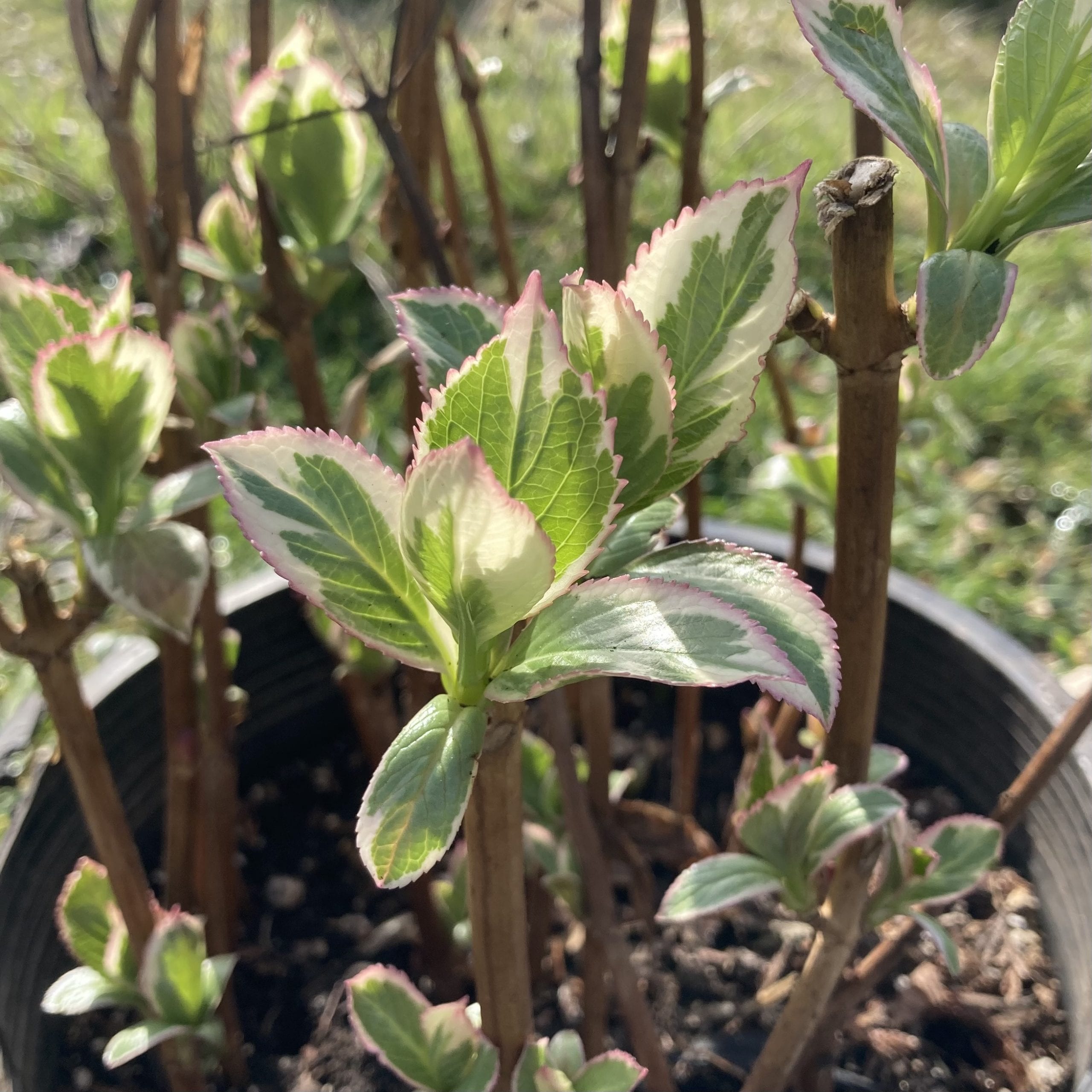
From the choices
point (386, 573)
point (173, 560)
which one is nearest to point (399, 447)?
point (173, 560)

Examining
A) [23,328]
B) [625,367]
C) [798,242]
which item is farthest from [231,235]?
[798,242]

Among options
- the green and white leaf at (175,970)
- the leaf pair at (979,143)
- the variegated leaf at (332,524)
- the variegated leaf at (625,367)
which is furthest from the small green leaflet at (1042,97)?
the green and white leaf at (175,970)

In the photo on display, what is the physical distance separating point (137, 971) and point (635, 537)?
1.56 feet

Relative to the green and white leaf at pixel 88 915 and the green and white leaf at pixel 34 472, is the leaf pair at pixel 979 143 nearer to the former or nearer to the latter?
the green and white leaf at pixel 34 472

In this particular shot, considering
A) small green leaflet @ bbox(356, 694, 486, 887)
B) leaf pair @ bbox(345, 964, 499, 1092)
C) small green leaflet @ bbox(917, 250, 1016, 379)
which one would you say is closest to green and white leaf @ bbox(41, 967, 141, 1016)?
leaf pair @ bbox(345, 964, 499, 1092)

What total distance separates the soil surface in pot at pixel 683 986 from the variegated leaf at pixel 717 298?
0.55 meters

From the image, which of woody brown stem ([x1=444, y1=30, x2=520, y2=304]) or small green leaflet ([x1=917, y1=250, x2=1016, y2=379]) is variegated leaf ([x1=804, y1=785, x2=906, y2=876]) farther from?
woody brown stem ([x1=444, y1=30, x2=520, y2=304])

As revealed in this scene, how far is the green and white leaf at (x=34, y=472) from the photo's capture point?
53 cm

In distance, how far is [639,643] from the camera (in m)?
0.34

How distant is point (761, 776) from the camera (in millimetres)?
632

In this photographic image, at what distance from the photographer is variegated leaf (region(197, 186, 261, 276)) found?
0.71 m

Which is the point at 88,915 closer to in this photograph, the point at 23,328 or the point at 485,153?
the point at 23,328

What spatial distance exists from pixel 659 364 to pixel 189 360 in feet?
1.28

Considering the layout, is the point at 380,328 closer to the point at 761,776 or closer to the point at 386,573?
the point at 761,776
